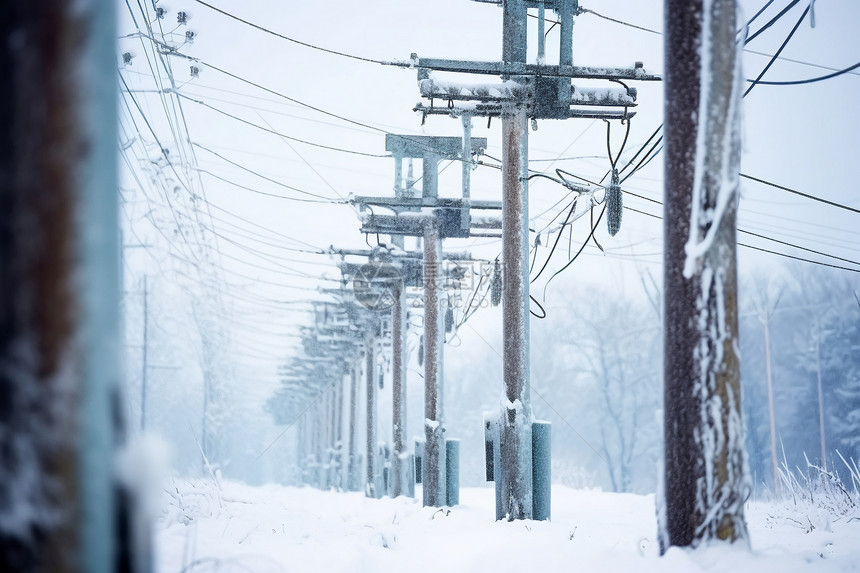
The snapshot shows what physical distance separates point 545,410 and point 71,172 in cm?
6311

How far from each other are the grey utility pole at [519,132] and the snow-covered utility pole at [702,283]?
5.75 m

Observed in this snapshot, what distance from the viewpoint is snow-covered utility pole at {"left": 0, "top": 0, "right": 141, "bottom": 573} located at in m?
1.56

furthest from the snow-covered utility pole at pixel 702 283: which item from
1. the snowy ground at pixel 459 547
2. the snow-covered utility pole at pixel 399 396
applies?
the snow-covered utility pole at pixel 399 396

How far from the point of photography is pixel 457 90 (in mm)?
9953

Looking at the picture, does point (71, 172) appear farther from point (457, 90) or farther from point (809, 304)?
point (809, 304)

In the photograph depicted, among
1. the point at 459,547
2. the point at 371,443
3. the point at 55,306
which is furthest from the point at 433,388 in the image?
the point at 55,306

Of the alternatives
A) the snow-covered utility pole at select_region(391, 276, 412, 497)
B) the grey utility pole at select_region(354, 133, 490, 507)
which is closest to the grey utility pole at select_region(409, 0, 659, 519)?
the grey utility pole at select_region(354, 133, 490, 507)

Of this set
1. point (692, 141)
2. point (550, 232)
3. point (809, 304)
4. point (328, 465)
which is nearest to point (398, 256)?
point (550, 232)

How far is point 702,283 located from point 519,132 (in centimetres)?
660

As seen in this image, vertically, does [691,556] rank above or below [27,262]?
below

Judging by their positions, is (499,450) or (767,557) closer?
(767,557)

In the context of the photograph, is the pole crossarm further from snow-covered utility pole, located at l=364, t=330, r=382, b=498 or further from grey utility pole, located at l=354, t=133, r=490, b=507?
snow-covered utility pole, located at l=364, t=330, r=382, b=498

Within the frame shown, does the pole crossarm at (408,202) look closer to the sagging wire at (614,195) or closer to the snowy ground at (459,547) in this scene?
the sagging wire at (614,195)

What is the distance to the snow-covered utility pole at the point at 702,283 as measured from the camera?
3.62 metres
